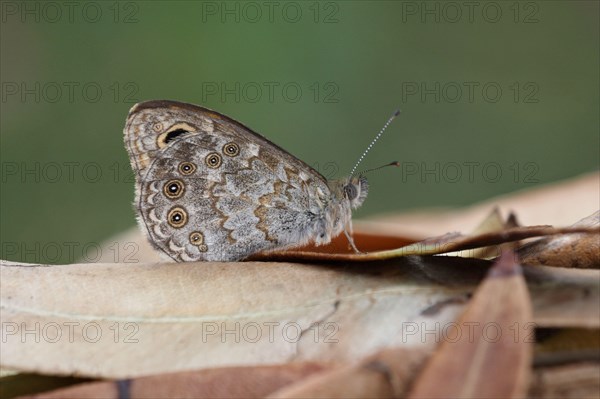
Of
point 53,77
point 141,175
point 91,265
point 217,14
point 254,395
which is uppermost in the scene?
point 217,14

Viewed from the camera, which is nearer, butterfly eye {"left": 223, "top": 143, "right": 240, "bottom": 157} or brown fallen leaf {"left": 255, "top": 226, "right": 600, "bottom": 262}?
brown fallen leaf {"left": 255, "top": 226, "right": 600, "bottom": 262}

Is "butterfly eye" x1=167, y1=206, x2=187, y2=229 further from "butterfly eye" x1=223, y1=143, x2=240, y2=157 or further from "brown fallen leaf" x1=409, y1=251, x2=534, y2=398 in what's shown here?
"brown fallen leaf" x1=409, y1=251, x2=534, y2=398

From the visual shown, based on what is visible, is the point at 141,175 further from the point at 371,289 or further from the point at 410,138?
the point at 410,138

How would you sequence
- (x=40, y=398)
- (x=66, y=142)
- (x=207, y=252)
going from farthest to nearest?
(x=66, y=142) → (x=207, y=252) → (x=40, y=398)

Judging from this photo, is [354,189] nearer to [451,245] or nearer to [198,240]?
[198,240]

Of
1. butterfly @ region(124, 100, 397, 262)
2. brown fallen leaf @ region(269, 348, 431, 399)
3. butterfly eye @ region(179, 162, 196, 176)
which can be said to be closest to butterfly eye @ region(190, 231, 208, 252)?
butterfly @ region(124, 100, 397, 262)

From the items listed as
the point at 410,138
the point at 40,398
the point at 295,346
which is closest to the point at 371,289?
the point at 295,346
